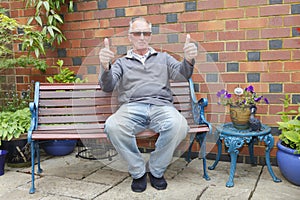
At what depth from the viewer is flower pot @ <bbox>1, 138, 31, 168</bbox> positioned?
2.79 m

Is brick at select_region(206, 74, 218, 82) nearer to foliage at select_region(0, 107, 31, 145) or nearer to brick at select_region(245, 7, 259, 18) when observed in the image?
brick at select_region(245, 7, 259, 18)

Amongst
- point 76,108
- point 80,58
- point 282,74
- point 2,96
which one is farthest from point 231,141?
point 2,96

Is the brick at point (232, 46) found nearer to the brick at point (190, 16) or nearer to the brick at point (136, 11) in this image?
the brick at point (190, 16)

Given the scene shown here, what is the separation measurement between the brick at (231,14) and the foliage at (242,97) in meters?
0.62

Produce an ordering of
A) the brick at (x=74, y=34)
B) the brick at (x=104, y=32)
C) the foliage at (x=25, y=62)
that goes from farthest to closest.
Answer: the brick at (x=74, y=34) → the brick at (x=104, y=32) → the foliage at (x=25, y=62)

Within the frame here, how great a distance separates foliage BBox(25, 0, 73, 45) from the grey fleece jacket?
0.98 metres

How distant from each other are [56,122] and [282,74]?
6.34 feet

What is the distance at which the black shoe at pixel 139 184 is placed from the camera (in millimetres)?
2248

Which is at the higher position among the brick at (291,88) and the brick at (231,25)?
the brick at (231,25)

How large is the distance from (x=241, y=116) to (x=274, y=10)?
911 mm

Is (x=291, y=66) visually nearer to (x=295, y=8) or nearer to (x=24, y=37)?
(x=295, y=8)

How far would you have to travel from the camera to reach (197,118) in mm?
Answer: 2594

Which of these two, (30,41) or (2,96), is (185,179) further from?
(2,96)

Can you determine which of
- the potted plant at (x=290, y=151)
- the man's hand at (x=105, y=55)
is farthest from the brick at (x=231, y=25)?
the man's hand at (x=105, y=55)
